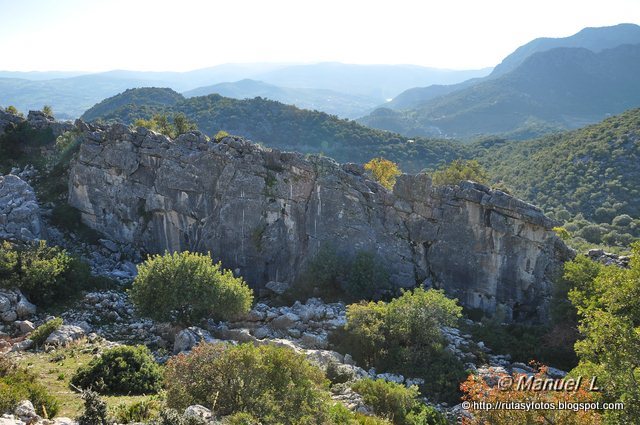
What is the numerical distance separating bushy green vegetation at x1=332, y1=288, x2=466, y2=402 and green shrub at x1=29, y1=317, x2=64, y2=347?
48.8 ft

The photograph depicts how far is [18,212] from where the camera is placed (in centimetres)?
3819

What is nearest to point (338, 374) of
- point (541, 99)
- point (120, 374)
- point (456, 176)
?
point (120, 374)

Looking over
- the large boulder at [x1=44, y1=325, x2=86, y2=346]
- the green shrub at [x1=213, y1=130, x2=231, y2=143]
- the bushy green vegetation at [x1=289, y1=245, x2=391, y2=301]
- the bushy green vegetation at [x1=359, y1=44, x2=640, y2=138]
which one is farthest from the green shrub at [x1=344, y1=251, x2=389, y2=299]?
the bushy green vegetation at [x1=359, y1=44, x2=640, y2=138]

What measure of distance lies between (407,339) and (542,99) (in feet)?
548

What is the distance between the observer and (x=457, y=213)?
3678 cm

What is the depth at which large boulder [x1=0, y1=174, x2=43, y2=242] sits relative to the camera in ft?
121

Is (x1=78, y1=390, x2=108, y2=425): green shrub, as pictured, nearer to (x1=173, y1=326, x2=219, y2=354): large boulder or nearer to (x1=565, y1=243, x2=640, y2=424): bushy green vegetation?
(x1=173, y1=326, x2=219, y2=354): large boulder

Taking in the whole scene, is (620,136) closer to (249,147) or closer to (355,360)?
(249,147)

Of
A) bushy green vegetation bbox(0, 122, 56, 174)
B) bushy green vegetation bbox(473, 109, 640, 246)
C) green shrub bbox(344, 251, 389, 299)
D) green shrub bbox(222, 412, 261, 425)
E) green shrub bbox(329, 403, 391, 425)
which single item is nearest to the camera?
green shrub bbox(222, 412, 261, 425)

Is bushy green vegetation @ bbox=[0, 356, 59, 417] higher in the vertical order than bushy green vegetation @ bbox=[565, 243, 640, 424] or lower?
lower

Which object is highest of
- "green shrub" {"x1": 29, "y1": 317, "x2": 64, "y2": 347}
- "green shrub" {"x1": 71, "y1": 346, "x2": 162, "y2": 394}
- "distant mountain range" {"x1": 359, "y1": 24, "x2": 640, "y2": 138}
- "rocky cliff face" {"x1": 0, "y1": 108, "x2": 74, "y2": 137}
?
"distant mountain range" {"x1": 359, "y1": 24, "x2": 640, "y2": 138}

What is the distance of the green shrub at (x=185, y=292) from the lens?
27.2m

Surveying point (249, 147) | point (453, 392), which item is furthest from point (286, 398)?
point (249, 147)

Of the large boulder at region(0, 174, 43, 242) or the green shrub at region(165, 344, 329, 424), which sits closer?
the green shrub at region(165, 344, 329, 424)
